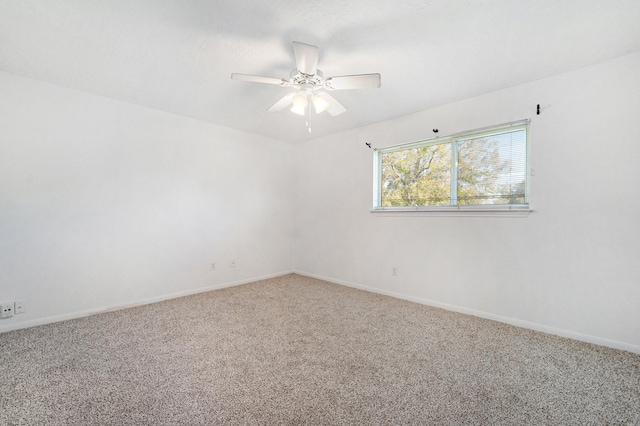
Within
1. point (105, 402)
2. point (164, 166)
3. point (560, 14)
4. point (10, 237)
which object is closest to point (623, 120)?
point (560, 14)

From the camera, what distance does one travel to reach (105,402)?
4.90 feet

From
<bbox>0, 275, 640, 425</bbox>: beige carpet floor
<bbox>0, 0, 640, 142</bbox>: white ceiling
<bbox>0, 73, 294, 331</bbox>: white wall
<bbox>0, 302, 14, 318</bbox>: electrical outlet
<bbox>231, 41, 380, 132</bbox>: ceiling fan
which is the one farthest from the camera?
<bbox>0, 73, 294, 331</bbox>: white wall

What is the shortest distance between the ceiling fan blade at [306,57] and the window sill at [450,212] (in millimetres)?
2028

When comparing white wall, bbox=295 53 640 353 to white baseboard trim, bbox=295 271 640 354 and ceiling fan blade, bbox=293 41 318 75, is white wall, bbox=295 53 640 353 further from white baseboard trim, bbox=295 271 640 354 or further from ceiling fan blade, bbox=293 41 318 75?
ceiling fan blade, bbox=293 41 318 75

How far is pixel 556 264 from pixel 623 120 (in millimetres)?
1239

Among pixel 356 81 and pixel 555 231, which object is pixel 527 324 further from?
pixel 356 81

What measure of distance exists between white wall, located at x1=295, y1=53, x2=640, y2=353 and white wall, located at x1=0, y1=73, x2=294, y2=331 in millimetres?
2286

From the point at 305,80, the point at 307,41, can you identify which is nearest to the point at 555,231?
the point at 305,80

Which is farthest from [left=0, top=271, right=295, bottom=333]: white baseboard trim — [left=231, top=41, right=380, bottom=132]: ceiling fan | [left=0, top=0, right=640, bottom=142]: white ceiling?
[left=231, top=41, right=380, bottom=132]: ceiling fan

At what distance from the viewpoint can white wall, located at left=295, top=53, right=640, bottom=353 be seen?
6.96 feet

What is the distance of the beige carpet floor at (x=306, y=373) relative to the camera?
4.67 ft

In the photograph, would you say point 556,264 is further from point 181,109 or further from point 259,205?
point 181,109

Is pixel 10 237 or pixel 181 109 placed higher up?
pixel 181 109

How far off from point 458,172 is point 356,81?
1.70m
